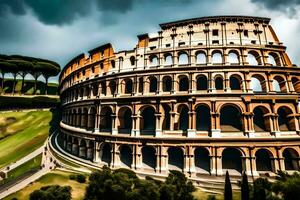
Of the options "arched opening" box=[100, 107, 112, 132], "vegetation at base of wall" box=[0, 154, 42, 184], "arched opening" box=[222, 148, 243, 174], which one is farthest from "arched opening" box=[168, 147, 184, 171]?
"vegetation at base of wall" box=[0, 154, 42, 184]

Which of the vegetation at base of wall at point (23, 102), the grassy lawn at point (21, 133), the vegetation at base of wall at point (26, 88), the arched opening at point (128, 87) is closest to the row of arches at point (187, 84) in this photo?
the arched opening at point (128, 87)

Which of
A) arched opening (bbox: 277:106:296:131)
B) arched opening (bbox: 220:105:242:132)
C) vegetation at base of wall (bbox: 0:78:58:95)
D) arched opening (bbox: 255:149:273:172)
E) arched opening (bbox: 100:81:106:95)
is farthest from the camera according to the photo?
vegetation at base of wall (bbox: 0:78:58:95)

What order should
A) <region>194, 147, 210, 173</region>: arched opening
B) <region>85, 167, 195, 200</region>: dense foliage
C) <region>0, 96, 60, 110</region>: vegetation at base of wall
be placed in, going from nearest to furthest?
1. <region>85, 167, 195, 200</region>: dense foliage
2. <region>194, 147, 210, 173</region>: arched opening
3. <region>0, 96, 60, 110</region>: vegetation at base of wall

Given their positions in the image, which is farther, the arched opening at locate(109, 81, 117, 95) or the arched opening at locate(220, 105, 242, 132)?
the arched opening at locate(109, 81, 117, 95)

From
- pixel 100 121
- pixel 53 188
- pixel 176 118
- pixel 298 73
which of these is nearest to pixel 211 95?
pixel 176 118

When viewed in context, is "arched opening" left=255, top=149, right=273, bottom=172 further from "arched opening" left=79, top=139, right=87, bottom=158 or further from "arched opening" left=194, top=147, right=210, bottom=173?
"arched opening" left=79, top=139, right=87, bottom=158

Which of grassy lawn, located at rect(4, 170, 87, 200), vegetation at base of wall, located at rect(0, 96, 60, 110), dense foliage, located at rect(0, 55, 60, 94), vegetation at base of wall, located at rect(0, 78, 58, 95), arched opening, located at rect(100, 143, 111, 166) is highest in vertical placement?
dense foliage, located at rect(0, 55, 60, 94)
